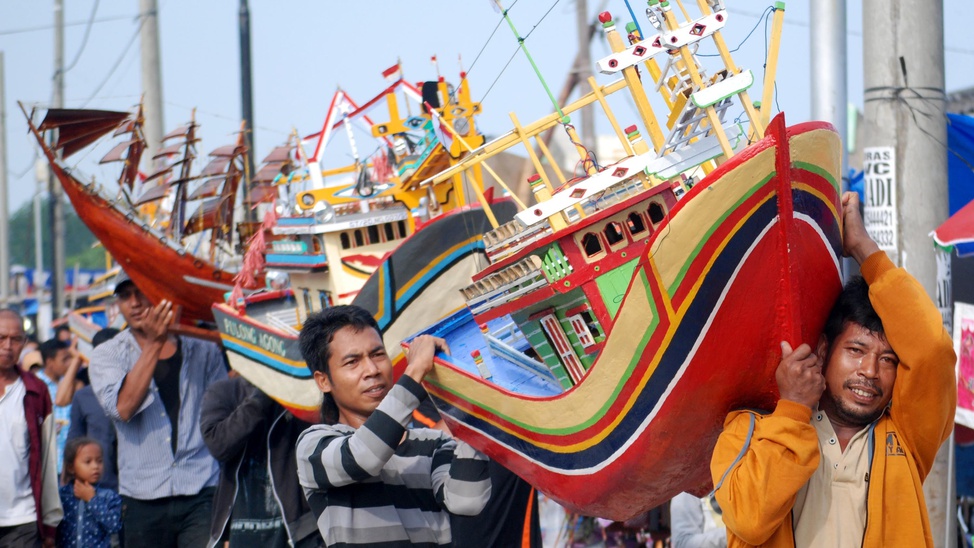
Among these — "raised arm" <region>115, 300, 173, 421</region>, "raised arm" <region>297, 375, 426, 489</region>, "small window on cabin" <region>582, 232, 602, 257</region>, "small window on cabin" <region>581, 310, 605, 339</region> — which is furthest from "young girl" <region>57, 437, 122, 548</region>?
"small window on cabin" <region>582, 232, 602, 257</region>

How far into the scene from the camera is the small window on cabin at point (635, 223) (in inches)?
155

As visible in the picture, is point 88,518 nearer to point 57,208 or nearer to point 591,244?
point 591,244

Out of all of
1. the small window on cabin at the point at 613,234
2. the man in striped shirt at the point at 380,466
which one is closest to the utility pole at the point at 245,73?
the man in striped shirt at the point at 380,466

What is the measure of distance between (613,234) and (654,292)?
76 cm

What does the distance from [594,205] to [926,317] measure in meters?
1.37

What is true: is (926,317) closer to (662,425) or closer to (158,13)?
(662,425)

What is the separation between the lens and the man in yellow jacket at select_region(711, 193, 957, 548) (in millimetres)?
2945

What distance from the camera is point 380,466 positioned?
11.6 ft

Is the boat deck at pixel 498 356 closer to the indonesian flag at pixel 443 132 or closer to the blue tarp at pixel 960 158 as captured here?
the indonesian flag at pixel 443 132

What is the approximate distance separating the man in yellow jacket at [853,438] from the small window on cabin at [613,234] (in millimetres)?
908

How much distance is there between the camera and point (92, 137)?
8.85 metres

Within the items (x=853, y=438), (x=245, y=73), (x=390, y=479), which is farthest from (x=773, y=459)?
(x=245, y=73)

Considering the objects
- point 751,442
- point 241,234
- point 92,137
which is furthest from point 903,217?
point 92,137

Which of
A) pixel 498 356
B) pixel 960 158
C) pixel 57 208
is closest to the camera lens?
pixel 498 356
